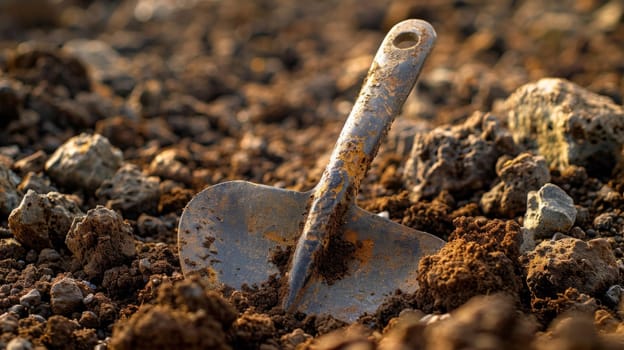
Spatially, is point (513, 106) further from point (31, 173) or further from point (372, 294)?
point (31, 173)

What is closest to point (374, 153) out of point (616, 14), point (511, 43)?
point (511, 43)

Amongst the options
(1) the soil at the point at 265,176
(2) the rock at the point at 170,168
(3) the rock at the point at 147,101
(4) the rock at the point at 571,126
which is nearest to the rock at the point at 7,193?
(1) the soil at the point at 265,176

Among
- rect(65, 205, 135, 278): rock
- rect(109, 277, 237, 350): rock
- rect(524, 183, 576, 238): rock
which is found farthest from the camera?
rect(524, 183, 576, 238): rock

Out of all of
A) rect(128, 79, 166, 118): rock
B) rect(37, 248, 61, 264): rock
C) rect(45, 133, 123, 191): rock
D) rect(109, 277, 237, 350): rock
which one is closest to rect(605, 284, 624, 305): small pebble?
rect(109, 277, 237, 350): rock

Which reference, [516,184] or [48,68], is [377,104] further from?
[48,68]

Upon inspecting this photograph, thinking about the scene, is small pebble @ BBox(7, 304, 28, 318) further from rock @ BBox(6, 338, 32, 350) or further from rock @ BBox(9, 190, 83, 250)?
rock @ BBox(9, 190, 83, 250)

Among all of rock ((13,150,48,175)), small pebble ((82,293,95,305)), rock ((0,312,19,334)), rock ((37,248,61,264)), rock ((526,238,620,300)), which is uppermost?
rock ((0,312,19,334))

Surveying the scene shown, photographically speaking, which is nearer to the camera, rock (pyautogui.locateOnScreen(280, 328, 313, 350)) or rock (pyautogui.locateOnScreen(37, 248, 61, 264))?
rock (pyautogui.locateOnScreen(280, 328, 313, 350))
